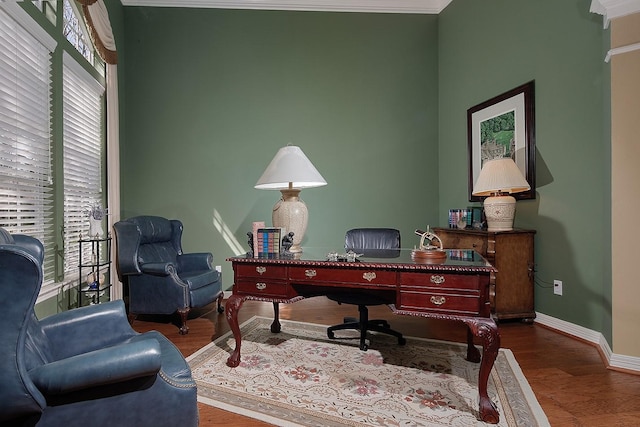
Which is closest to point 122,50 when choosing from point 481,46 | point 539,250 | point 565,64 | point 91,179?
point 91,179

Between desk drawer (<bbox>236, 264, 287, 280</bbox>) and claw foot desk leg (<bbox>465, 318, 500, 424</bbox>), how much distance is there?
118cm

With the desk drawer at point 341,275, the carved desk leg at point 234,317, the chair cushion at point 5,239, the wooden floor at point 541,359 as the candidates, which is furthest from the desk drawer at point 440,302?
the chair cushion at point 5,239

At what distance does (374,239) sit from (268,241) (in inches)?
38.4

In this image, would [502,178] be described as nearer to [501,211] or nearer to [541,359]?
[501,211]

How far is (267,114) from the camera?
444 centimetres

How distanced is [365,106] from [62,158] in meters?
3.33

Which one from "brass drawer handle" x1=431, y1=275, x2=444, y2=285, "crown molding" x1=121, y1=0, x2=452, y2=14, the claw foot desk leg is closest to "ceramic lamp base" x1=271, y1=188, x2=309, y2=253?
"brass drawer handle" x1=431, y1=275, x2=444, y2=285

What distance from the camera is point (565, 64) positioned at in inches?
119

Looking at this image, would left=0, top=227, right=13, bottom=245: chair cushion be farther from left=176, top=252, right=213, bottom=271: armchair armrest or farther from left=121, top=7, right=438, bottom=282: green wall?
left=121, top=7, right=438, bottom=282: green wall

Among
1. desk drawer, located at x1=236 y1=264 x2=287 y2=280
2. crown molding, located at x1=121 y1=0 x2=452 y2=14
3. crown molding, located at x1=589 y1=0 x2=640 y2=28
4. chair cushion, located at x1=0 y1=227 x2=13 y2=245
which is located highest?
crown molding, located at x1=121 y1=0 x2=452 y2=14

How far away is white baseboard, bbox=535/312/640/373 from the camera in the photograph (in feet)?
7.50

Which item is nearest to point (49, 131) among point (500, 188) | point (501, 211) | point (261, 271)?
point (261, 271)

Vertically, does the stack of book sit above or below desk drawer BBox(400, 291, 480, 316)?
above

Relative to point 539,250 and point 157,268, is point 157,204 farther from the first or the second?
point 539,250
